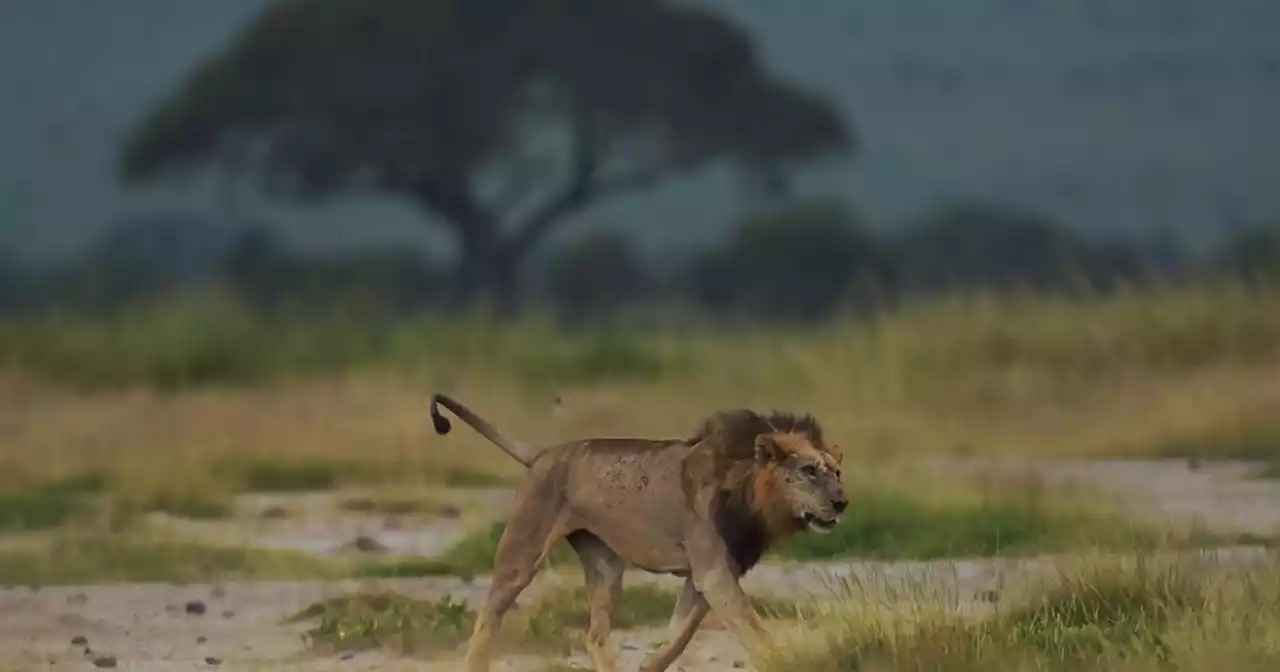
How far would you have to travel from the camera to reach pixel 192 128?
20.5 meters

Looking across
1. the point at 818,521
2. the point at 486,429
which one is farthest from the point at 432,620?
the point at 818,521

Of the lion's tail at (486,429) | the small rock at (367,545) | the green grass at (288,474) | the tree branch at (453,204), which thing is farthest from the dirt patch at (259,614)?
the tree branch at (453,204)

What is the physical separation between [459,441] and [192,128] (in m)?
6.71

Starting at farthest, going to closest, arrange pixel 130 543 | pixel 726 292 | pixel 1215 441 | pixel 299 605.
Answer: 1. pixel 726 292
2. pixel 1215 441
3. pixel 130 543
4. pixel 299 605

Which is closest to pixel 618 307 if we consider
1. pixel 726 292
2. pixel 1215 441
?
pixel 726 292

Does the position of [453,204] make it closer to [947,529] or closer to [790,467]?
[947,529]

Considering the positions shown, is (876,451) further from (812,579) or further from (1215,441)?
(812,579)

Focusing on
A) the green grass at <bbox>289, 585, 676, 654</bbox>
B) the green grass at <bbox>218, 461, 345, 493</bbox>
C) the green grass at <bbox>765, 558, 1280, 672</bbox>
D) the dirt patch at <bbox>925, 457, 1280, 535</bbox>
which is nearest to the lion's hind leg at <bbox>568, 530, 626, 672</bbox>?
the green grass at <bbox>765, 558, 1280, 672</bbox>

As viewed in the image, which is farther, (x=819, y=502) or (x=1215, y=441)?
(x=1215, y=441)

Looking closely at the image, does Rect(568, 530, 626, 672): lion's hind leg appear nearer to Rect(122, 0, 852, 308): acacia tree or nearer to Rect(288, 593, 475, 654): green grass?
Rect(288, 593, 475, 654): green grass

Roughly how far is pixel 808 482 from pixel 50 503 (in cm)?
723

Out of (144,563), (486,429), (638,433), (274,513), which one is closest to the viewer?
(486,429)

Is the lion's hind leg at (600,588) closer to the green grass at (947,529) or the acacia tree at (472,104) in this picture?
the green grass at (947,529)

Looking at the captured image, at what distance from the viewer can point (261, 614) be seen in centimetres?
874
